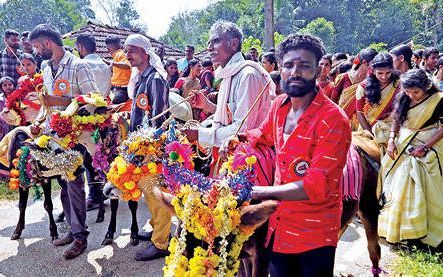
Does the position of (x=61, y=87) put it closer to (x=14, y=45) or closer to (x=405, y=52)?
(x=405, y=52)

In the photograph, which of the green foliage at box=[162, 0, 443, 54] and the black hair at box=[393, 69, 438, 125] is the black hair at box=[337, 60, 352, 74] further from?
the green foliage at box=[162, 0, 443, 54]

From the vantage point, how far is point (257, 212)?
210 centimetres

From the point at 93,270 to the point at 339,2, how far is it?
51269mm

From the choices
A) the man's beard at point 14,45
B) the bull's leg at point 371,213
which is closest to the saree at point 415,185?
the bull's leg at point 371,213

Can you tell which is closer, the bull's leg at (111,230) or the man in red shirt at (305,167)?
the man in red shirt at (305,167)

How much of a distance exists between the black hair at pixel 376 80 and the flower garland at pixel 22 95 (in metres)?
3.89

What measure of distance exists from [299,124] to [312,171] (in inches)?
11.2

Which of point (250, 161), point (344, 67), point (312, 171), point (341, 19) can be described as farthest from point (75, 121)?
point (341, 19)

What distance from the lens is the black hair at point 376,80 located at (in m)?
4.70

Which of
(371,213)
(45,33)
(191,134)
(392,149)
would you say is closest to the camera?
(191,134)

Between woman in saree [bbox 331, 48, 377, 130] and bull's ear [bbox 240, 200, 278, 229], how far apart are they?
386cm

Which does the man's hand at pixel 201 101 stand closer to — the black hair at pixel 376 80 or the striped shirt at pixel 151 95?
the striped shirt at pixel 151 95

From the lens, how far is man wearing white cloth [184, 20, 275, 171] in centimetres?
330

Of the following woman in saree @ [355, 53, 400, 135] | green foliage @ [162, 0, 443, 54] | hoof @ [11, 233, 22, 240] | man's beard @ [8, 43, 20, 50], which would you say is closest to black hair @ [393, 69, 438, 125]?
woman in saree @ [355, 53, 400, 135]
